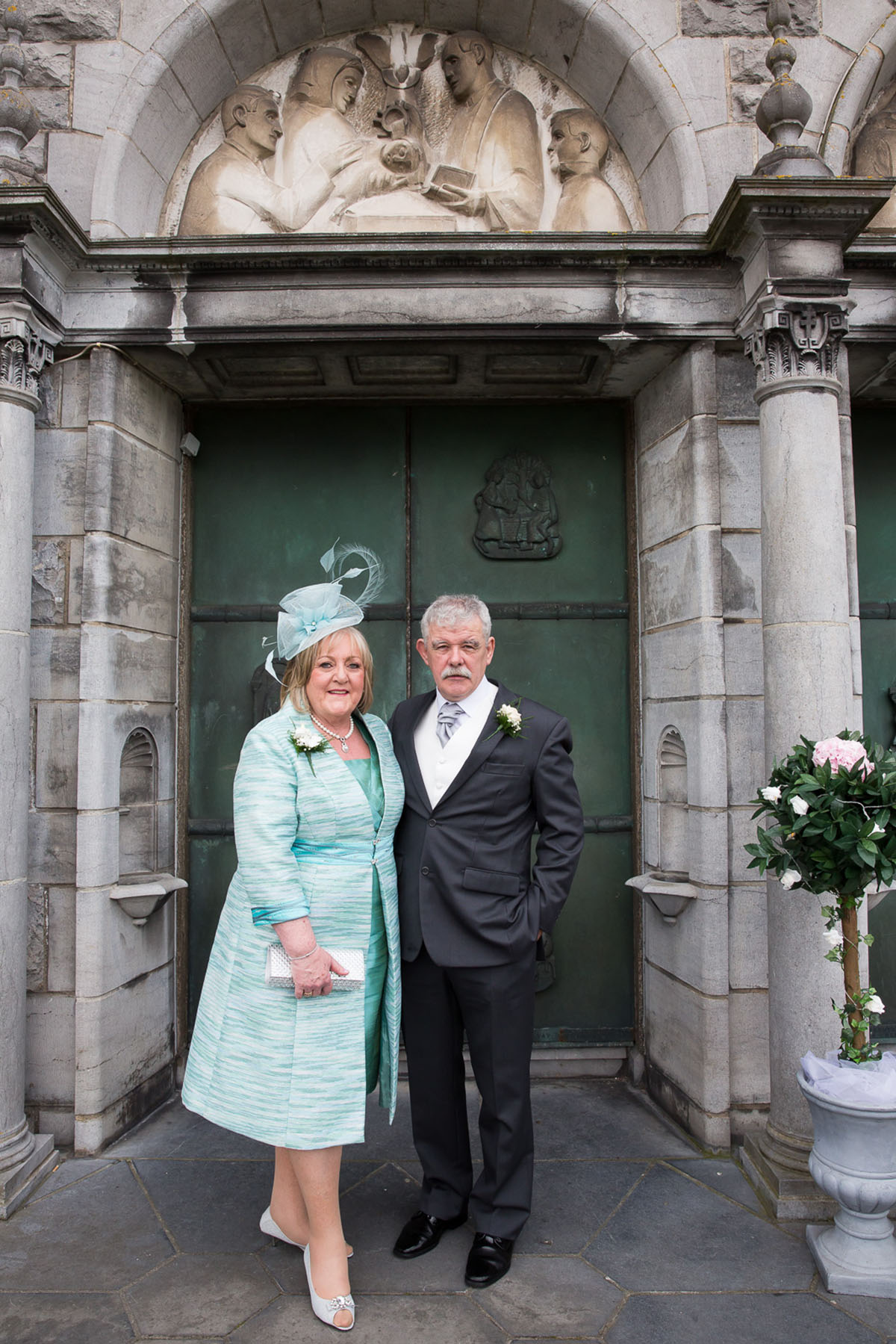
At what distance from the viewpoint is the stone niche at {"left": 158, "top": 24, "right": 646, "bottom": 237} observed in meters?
3.93

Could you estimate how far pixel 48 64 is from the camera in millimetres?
3641

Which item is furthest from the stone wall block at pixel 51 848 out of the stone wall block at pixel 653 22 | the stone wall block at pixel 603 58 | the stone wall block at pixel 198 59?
the stone wall block at pixel 653 22

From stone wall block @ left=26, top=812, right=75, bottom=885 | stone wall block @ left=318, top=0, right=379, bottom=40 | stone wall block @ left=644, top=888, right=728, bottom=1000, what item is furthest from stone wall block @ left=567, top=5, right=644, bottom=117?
stone wall block @ left=26, top=812, right=75, bottom=885

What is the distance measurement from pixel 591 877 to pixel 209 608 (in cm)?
226

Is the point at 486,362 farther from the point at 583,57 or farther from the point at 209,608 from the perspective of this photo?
the point at 209,608

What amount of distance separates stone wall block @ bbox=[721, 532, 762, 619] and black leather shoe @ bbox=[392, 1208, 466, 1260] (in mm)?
2438

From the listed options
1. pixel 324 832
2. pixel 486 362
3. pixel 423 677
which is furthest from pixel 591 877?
pixel 486 362

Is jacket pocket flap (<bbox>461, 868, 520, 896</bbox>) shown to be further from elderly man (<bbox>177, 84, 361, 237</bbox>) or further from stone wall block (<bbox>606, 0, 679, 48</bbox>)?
stone wall block (<bbox>606, 0, 679, 48</bbox>)

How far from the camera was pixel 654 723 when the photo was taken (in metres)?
4.02

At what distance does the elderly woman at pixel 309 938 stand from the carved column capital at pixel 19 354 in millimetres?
1564

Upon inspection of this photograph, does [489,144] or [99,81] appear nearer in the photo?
[99,81]

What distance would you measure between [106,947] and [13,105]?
327 centimetres

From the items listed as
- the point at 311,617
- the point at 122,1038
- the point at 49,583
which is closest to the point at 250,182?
the point at 49,583

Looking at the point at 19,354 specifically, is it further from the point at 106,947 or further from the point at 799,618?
the point at 799,618
